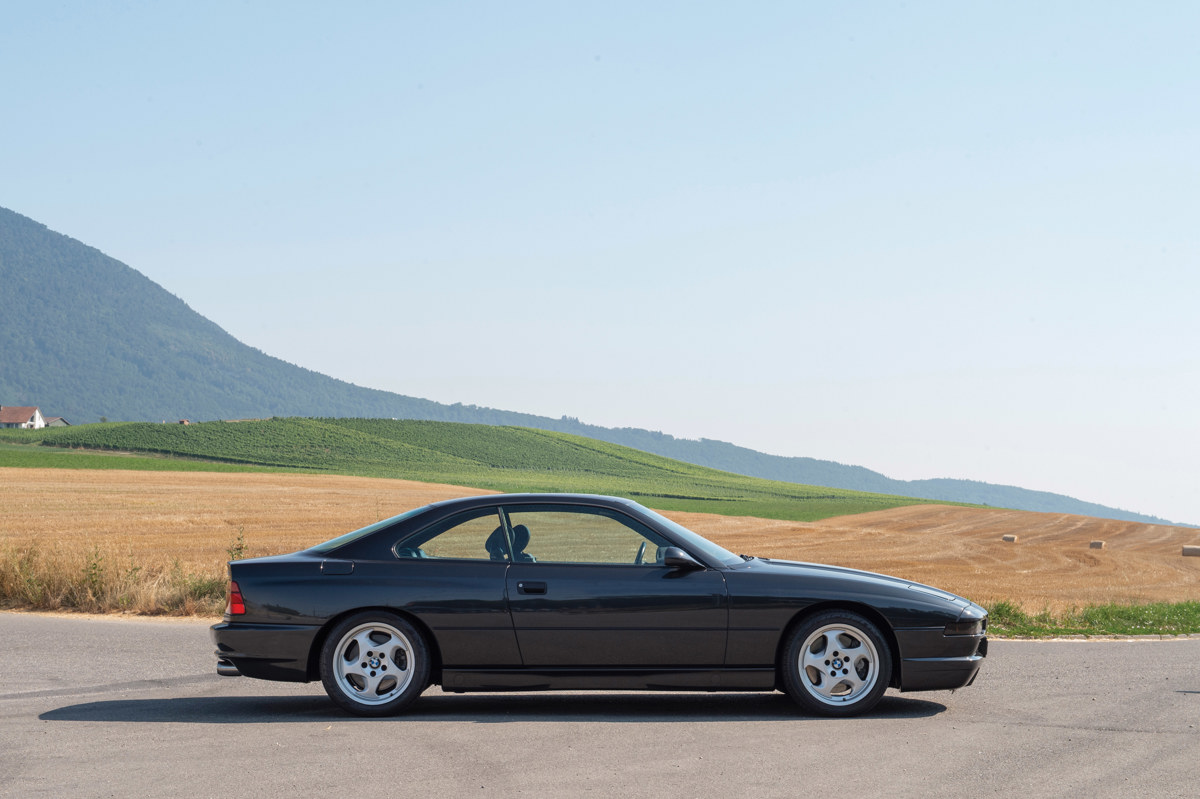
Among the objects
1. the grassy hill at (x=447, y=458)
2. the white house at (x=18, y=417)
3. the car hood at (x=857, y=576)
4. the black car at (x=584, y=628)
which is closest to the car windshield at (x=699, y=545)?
the black car at (x=584, y=628)

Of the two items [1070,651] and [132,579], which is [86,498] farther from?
[1070,651]

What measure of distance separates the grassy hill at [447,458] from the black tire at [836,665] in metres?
53.1

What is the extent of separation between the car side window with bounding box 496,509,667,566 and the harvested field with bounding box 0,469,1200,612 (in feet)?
23.3

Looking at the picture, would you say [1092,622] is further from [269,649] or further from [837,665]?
[269,649]

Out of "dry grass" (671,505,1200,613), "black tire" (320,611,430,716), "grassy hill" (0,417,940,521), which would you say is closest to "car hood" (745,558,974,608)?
"black tire" (320,611,430,716)

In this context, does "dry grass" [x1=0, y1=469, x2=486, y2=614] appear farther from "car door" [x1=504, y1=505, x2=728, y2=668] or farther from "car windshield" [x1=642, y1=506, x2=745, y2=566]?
"car windshield" [x1=642, y1=506, x2=745, y2=566]

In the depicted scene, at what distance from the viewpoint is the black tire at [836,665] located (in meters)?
7.33

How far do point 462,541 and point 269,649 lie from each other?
1.37m

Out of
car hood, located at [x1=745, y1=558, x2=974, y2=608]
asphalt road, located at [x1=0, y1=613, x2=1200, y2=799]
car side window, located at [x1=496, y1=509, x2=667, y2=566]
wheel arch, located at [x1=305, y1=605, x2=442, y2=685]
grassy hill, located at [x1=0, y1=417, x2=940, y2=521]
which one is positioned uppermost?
grassy hill, located at [x1=0, y1=417, x2=940, y2=521]

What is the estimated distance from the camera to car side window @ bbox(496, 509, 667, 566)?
757cm

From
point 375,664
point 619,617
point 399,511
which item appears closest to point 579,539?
point 619,617

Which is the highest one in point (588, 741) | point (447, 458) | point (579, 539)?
point (447, 458)

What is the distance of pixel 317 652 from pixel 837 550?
30207 mm

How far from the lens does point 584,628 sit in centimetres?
Result: 733
